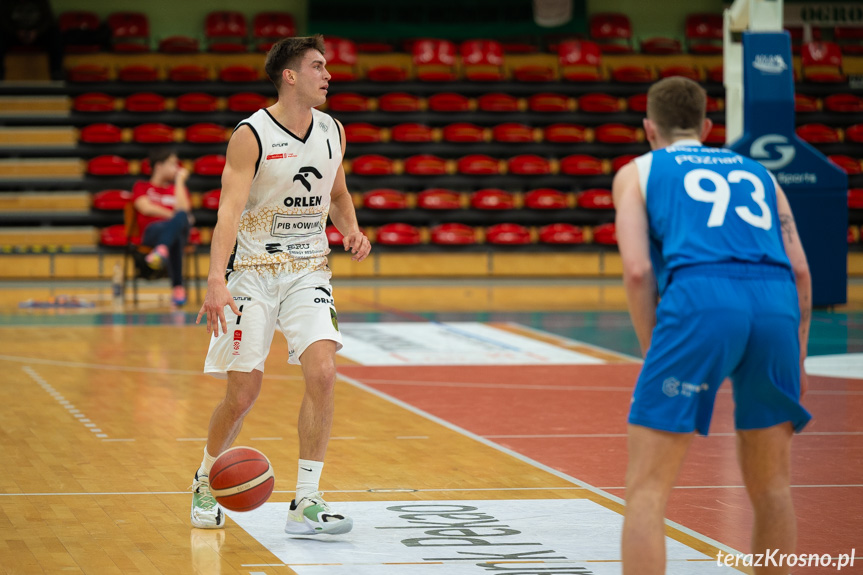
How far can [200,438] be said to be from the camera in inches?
242

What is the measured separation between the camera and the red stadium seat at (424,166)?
19.5 m

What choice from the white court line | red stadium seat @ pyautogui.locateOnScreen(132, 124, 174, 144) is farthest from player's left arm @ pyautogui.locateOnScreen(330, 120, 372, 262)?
red stadium seat @ pyautogui.locateOnScreen(132, 124, 174, 144)

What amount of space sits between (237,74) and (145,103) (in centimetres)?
161

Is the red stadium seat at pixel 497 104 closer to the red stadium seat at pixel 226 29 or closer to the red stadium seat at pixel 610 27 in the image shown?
Answer: the red stadium seat at pixel 610 27

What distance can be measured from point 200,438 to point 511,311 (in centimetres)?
745

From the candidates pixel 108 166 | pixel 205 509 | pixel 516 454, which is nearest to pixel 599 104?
pixel 108 166

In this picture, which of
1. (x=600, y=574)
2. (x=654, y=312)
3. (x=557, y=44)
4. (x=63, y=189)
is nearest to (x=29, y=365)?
(x=600, y=574)

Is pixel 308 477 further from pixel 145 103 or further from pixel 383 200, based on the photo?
pixel 145 103

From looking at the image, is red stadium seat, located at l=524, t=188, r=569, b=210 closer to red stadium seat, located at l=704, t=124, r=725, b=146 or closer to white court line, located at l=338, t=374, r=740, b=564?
red stadium seat, located at l=704, t=124, r=725, b=146

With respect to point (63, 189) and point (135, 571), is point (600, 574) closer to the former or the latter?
point (135, 571)

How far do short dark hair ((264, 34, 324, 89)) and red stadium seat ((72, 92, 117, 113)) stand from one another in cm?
1593

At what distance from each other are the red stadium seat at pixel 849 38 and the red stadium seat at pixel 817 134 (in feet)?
8.36

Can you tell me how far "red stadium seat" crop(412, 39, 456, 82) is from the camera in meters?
20.5

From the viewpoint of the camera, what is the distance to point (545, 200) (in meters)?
19.2
